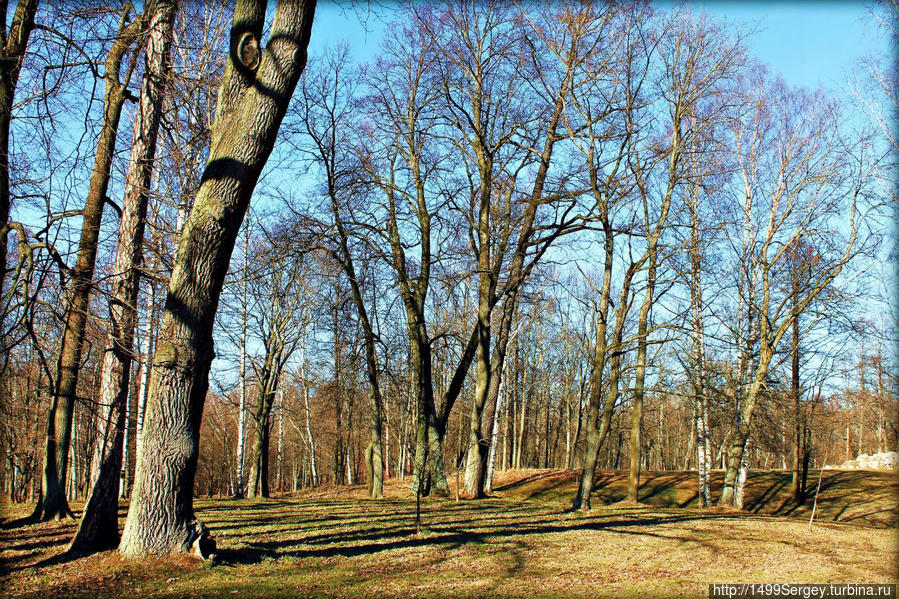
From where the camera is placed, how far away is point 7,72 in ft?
20.3

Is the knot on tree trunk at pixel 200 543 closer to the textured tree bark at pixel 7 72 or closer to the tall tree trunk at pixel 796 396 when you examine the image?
the textured tree bark at pixel 7 72

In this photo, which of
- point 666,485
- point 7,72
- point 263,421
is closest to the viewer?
point 7,72

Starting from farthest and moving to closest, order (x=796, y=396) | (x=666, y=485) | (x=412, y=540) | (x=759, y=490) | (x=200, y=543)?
1. (x=666, y=485)
2. (x=759, y=490)
3. (x=796, y=396)
4. (x=412, y=540)
5. (x=200, y=543)

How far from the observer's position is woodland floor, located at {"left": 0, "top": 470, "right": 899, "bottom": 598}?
539 centimetres

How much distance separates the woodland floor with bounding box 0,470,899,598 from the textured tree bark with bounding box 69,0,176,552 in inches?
18.8

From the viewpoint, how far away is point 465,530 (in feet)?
28.5

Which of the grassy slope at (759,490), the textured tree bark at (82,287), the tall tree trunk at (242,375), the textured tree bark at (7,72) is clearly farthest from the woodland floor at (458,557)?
the grassy slope at (759,490)

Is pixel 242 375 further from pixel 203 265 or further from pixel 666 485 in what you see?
pixel 666 485

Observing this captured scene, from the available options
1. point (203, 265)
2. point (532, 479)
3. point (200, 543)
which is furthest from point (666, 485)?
point (203, 265)

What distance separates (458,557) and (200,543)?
2.73 metres

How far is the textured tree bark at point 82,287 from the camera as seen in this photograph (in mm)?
7595

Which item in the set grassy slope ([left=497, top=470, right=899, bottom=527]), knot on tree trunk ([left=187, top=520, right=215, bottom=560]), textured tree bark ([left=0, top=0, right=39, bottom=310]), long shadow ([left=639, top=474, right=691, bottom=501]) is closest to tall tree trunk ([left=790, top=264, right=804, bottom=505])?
grassy slope ([left=497, top=470, right=899, bottom=527])

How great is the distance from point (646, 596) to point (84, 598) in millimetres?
4676

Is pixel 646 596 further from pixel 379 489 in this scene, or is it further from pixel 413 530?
pixel 379 489
